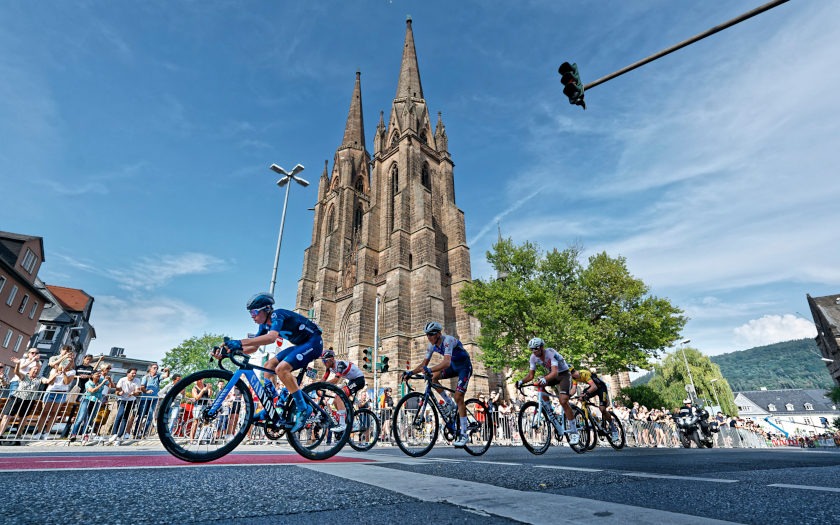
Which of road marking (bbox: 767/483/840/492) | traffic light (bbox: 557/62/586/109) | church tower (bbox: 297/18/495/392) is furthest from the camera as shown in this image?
church tower (bbox: 297/18/495/392)

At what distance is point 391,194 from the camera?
3466cm

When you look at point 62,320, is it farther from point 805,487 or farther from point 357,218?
point 805,487

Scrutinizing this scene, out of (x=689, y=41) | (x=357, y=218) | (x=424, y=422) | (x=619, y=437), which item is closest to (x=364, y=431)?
(x=424, y=422)

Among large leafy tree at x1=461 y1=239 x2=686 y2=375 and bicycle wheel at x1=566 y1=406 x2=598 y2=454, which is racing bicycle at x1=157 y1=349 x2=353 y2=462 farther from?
large leafy tree at x1=461 y1=239 x2=686 y2=375

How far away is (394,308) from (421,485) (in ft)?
78.2

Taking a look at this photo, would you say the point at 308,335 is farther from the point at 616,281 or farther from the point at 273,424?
the point at 616,281

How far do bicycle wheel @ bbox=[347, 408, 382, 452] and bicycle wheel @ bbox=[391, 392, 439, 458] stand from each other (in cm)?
46

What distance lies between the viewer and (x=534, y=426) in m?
6.65

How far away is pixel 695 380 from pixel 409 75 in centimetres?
4173

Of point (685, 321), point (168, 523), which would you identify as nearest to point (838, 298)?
point (685, 321)

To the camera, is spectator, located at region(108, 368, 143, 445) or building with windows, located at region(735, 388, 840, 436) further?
building with windows, located at region(735, 388, 840, 436)

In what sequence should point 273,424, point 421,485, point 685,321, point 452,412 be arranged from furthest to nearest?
point 685,321 → point 452,412 → point 273,424 → point 421,485

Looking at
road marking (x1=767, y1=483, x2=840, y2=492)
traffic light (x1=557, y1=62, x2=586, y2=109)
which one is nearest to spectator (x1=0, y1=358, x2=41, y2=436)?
road marking (x1=767, y1=483, x2=840, y2=492)

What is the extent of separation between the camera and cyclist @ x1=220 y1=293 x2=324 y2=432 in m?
3.97
